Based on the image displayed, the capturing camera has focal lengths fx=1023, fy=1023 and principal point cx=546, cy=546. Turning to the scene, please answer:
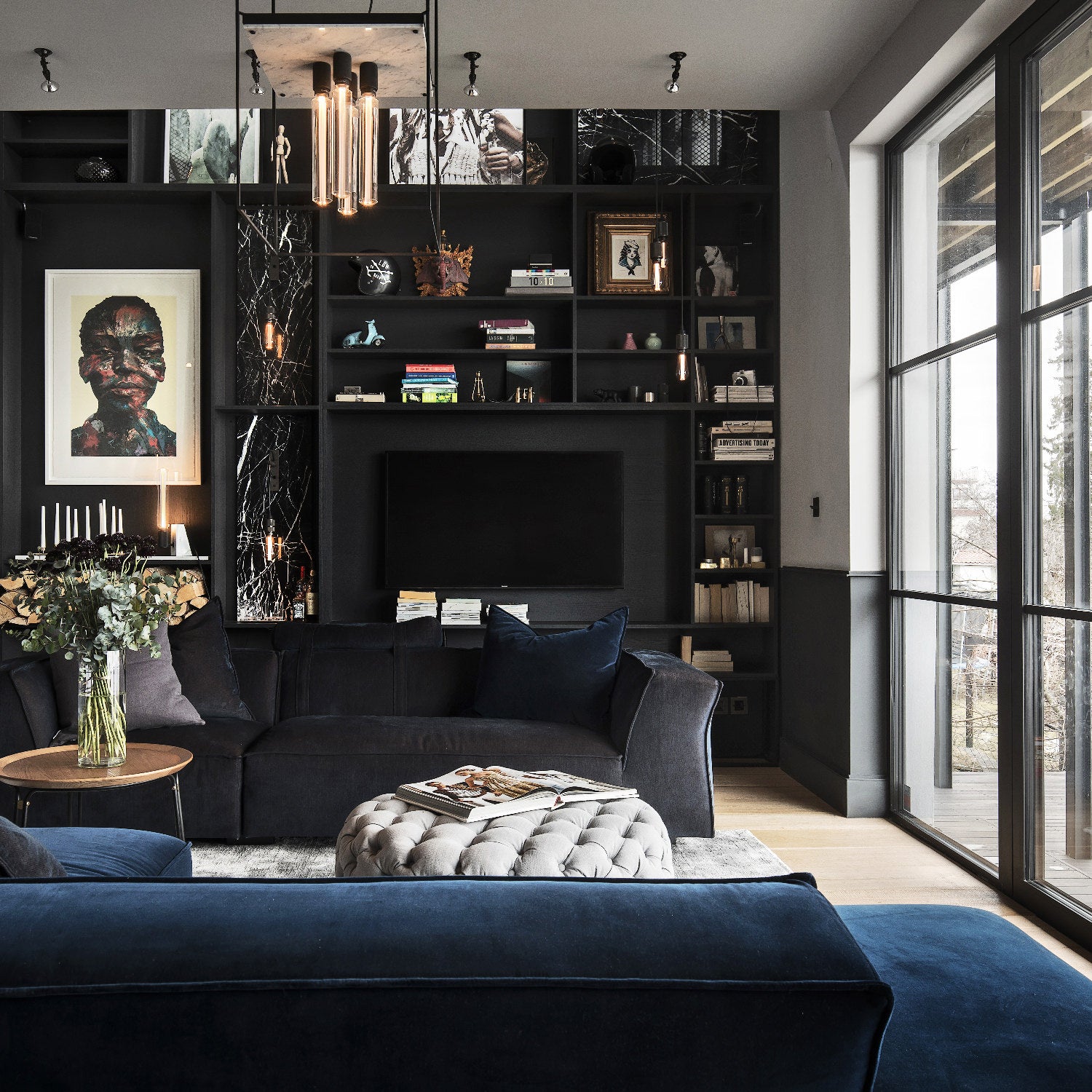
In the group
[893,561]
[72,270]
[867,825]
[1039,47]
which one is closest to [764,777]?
[867,825]

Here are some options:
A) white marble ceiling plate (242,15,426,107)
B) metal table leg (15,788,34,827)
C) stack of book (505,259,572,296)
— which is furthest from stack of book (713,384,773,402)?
metal table leg (15,788,34,827)

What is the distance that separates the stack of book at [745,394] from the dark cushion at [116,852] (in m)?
3.92

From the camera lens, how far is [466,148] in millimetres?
5629

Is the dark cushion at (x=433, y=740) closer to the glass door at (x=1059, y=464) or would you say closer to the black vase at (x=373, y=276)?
the glass door at (x=1059, y=464)

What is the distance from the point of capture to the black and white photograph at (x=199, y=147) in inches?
217

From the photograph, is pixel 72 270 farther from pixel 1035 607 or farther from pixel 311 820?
pixel 1035 607

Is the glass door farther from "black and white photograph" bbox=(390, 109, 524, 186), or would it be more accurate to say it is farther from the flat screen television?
"black and white photograph" bbox=(390, 109, 524, 186)

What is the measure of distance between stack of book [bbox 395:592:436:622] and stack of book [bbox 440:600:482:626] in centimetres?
7

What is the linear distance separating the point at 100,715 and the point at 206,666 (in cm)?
123

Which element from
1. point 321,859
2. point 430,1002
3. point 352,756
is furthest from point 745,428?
point 430,1002

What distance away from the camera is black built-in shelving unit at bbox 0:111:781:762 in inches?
216

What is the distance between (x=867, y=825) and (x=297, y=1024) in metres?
3.85

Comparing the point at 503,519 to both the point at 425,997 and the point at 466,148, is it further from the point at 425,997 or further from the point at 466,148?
the point at 425,997

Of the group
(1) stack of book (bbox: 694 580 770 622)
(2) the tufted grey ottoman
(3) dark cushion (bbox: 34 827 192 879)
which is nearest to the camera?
(3) dark cushion (bbox: 34 827 192 879)
